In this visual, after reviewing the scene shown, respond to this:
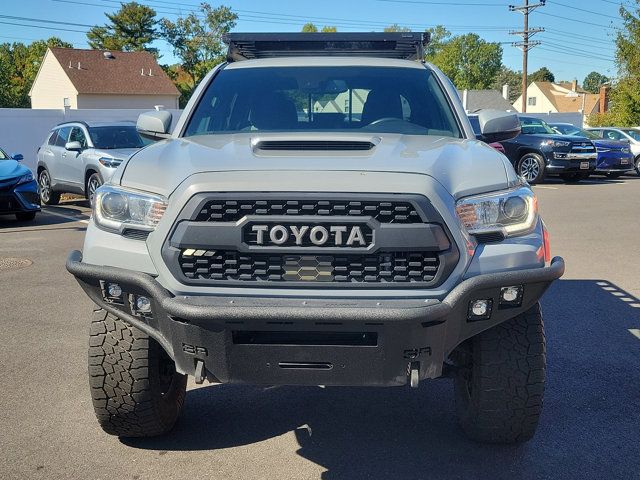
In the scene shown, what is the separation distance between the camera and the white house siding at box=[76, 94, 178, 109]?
52844mm

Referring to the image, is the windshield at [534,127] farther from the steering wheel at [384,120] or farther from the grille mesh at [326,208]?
the grille mesh at [326,208]

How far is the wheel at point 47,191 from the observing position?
1536cm

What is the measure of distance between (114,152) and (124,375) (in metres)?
10.6

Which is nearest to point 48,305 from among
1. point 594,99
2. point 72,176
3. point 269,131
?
point 269,131

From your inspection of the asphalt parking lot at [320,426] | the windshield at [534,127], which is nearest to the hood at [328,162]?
the asphalt parking lot at [320,426]

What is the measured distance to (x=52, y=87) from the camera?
5553 centimetres

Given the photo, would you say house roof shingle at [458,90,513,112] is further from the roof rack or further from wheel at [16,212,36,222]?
the roof rack

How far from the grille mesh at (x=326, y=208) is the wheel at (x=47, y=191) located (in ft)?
43.9

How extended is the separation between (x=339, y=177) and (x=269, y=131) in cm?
133

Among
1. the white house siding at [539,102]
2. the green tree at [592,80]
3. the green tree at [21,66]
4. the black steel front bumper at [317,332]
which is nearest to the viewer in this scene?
the black steel front bumper at [317,332]

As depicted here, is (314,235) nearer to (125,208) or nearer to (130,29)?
(125,208)

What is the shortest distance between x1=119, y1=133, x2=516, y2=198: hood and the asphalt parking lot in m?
1.36

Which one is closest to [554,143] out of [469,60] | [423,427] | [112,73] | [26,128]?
[26,128]

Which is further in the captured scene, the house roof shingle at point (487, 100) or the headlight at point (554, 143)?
the house roof shingle at point (487, 100)
